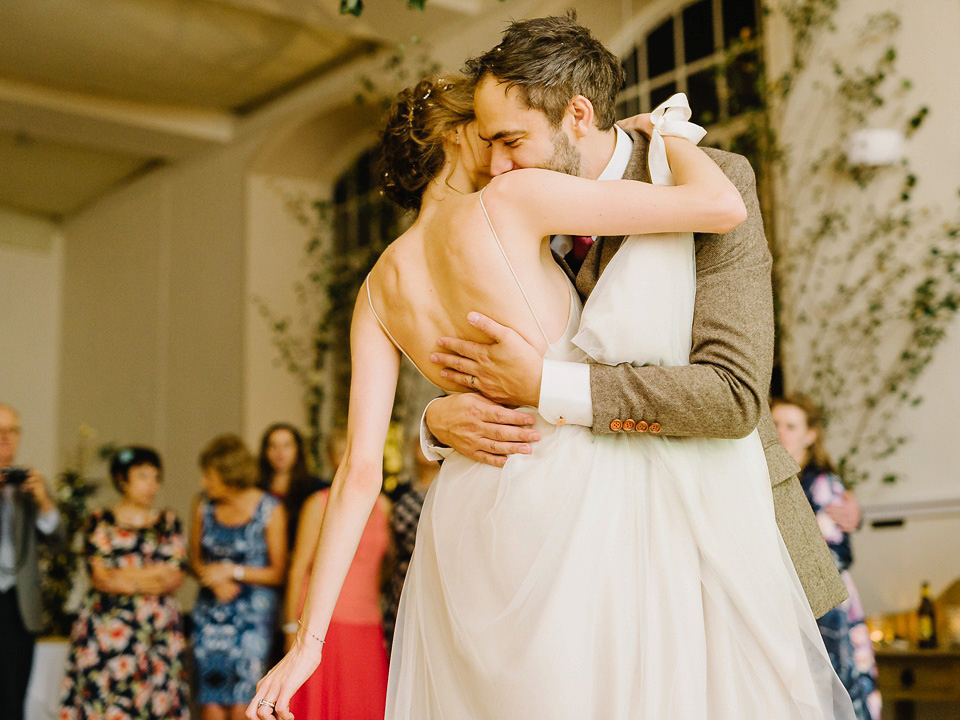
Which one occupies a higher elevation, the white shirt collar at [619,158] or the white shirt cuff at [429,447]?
the white shirt collar at [619,158]

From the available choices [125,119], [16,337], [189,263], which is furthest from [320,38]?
[16,337]

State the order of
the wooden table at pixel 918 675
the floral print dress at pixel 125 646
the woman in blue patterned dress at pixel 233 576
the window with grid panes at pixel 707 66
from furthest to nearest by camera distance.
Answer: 1. the window with grid panes at pixel 707 66
2. the floral print dress at pixel 125 646
3. the woman in blue patterned dress at pixel 233 576
4. the wooden table at pixel 918 675

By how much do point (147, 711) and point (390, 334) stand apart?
150 inches

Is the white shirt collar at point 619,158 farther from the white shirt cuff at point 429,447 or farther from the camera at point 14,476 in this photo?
the camera at point 14,476

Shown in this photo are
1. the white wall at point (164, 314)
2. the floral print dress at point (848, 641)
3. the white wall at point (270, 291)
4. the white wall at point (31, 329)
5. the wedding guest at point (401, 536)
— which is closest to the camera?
the floral print dress at point (848, 641)

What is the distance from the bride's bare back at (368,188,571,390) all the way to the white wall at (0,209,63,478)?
10.4 m

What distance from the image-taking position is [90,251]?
11383mm

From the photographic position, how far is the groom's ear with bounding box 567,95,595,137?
1783mm

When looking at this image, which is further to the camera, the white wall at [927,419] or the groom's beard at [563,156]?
the white wall at [927,419]

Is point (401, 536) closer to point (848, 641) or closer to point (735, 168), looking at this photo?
point (848, 641)

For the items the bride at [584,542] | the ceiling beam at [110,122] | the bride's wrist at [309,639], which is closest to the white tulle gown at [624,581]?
the bride at [584,542]

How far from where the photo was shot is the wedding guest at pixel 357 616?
3932 millimetres

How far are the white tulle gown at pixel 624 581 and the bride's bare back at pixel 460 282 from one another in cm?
10

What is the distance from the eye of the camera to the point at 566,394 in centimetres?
160
